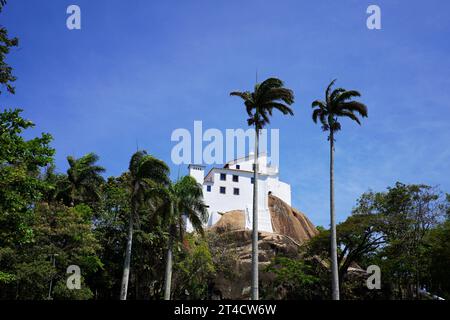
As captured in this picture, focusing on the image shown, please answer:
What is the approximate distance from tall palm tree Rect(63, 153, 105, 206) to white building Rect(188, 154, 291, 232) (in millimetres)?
26013

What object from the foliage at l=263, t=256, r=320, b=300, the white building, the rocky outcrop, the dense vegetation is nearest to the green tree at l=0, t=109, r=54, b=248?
the dense vegetation

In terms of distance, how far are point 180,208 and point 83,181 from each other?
46.2 feet

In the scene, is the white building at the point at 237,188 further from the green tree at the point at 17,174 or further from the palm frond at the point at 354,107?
the green tree at the point at 17,174

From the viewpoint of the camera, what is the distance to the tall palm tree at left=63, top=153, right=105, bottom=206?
146 feet

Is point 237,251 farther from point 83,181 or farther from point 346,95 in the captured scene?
point 346,95

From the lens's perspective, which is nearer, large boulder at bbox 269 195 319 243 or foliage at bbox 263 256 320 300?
foliage at bbox 263 256 320 300

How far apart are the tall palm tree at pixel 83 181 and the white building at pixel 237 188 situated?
26.0 metres

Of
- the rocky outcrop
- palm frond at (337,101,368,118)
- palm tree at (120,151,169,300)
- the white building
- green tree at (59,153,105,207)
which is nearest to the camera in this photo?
palm frond at (337,101,368,118)

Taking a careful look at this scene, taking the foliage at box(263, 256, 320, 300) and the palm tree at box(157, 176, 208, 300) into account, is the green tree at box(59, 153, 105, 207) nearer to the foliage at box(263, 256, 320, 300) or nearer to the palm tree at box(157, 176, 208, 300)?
the palm tree at box(157, 176, 208, 300)

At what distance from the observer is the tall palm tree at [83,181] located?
4444cm

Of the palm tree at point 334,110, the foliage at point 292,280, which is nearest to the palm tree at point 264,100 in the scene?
the palm tree at point 334,110

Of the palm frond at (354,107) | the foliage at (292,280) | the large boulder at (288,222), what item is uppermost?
the palm frond at (354,107)

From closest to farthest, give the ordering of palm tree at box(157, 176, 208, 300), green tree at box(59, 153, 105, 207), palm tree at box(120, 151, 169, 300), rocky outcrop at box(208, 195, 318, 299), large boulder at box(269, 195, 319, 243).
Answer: palm tree at box(157, 176, 208, 300), palm tree at box(120, 151, 169, 300), green tree at box(59, 153, 105, 207), rocky outcrop at box(208, 195, 318, 299), large boulder at box(269, 195, 319, 243)
